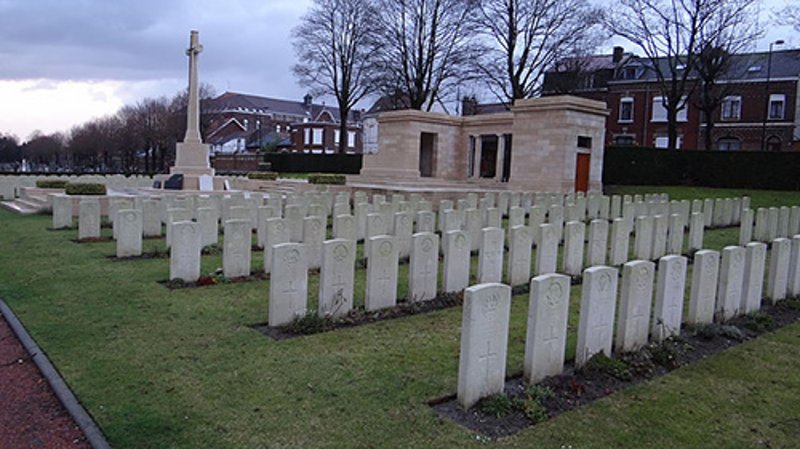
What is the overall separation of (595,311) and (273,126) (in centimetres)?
7685

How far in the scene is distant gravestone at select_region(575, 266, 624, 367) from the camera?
17.9 ft

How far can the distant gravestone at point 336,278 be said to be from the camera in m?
6.90

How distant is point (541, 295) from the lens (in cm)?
504

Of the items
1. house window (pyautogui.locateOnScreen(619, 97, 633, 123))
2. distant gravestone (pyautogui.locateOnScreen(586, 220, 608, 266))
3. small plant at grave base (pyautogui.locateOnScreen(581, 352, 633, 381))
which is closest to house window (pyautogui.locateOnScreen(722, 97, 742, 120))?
house window (pyautogui.locateOnScreen(619, 97, 633, 123))

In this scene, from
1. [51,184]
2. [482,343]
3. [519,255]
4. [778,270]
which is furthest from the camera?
[51,184]

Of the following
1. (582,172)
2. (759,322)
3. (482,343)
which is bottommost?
(759,322)

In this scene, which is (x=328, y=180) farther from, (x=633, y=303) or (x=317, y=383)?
(x=317, y=383)

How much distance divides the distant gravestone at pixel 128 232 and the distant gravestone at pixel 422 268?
18.1 ft

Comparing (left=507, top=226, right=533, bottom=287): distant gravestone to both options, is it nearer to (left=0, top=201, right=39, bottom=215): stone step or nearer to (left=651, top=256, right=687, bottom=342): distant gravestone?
(left=651, top=256, right=687, bottom=342): distant gravestone

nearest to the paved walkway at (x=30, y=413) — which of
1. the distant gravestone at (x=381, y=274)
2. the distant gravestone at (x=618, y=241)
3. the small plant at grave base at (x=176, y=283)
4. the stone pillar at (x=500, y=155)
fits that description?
the small plant at grave base at (x=176, y=283)

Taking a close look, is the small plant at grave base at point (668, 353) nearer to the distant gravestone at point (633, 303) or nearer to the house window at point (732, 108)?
the distant gravestone at point (633, 303)

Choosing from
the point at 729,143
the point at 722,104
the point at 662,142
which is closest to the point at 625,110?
the point at 662,142

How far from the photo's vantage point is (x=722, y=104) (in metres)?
44.5

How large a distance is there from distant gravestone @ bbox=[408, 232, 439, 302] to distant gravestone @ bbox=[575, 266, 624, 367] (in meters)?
2.69
